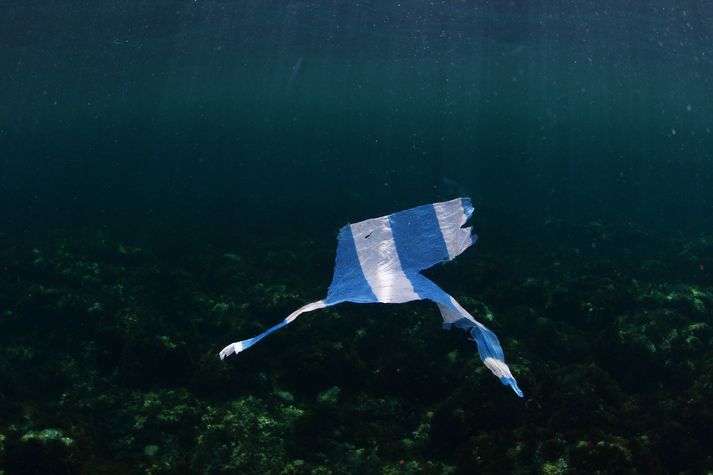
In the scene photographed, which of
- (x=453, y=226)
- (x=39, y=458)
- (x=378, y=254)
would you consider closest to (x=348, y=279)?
(x=378, y=254)

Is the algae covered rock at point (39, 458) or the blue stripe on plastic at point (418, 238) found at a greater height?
the blue stripe on plastic at point (418, 238)

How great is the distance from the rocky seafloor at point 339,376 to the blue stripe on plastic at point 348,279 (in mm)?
2826

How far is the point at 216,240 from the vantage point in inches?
703

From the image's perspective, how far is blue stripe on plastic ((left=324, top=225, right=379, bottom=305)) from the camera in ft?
12.6

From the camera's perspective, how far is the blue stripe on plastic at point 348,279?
383 centimetres

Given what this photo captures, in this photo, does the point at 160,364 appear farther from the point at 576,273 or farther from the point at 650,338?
the point at 576,273

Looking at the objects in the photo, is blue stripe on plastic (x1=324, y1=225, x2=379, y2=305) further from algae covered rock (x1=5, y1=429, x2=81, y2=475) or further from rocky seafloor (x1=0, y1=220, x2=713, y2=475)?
algae covered rock (x1=5, y1=429, x2=81, y2=475)

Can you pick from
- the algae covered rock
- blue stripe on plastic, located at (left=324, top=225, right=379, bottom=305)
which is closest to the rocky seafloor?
the algae covered rock

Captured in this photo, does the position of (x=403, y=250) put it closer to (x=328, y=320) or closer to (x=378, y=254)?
(x=378, y=254)

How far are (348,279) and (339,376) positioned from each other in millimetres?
4376

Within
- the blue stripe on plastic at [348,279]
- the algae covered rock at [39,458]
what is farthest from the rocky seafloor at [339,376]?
the blue stripe on plastic at [348,279]

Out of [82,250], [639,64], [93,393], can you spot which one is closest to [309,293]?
[93,393]

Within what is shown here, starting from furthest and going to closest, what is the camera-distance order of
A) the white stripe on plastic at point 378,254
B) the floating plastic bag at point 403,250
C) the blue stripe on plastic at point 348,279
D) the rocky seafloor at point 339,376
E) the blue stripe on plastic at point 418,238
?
1. the rocky seafloor at point 339,376
2. the blue stripe on plastic at point 418,238
3. the white stripe on plastic at point 378,254
4. the floating plastic bag at point 403,250
5. the blue stripe on plastic at point 348,279

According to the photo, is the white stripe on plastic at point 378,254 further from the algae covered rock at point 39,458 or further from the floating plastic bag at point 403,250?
the algae covered rock at point 39,458
